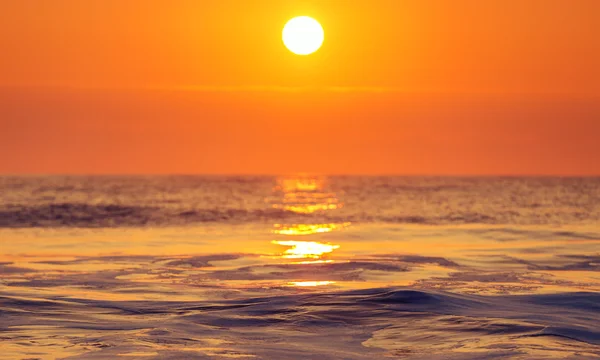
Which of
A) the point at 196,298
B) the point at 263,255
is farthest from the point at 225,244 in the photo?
the point at 196,298

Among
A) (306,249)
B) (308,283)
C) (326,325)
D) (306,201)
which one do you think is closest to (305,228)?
(306,249)

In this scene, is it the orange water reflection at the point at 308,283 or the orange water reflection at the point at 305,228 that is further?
the orange water reflection at the point at 305,228

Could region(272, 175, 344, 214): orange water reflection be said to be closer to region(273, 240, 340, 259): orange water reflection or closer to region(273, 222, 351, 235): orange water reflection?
region(273, 222, 351, 235): orange water reflection

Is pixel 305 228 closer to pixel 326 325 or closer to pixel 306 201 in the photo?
pixel 326 325

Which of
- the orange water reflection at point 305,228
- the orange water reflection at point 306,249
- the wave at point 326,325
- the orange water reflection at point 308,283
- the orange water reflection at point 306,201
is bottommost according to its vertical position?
the wave at point 326,325

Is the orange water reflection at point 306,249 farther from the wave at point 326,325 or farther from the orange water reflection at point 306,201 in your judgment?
the orange water reflection at point 306,201

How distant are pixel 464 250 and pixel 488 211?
854 inches

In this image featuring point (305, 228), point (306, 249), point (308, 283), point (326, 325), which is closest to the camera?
point (326, 325)

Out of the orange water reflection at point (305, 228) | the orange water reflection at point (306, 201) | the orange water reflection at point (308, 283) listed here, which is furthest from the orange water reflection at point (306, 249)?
the orange water reflection at point (306, 201)

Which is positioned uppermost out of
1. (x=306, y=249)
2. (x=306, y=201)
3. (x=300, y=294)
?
(x=306, y=201)

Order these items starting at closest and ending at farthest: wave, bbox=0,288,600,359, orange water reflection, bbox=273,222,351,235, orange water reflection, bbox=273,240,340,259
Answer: wave, bbox=0,288,600,359 < orange water reflection, bbox=273,240,340,259 < orange water reflection, bbox=273,222,351,235

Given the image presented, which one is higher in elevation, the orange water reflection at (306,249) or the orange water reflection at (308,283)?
the orange water reflection at (306,249)

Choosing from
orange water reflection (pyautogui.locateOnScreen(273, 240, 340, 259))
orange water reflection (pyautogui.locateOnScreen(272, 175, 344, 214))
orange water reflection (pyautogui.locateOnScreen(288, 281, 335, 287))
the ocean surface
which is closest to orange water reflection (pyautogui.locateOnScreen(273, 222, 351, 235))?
the ocean surface

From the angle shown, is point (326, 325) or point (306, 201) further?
point (306, 201)
